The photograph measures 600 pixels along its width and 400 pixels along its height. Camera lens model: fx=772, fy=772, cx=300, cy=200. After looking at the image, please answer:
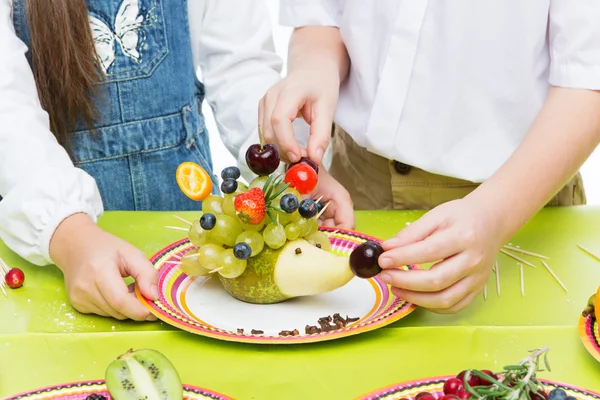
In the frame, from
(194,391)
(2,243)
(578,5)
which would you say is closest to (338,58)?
(578,5)

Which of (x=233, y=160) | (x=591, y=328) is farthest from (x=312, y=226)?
(x=233, y=160)

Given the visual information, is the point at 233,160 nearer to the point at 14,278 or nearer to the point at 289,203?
the point at 14,278

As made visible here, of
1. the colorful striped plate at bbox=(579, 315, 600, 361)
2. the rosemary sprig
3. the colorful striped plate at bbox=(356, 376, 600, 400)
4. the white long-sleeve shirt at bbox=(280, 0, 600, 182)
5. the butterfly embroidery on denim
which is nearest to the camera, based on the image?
the rosemary sprig

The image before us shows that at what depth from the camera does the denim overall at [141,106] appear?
1.60 m

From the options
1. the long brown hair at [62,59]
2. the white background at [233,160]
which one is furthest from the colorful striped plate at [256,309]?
the white background at [233,160]

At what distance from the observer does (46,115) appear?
135cm

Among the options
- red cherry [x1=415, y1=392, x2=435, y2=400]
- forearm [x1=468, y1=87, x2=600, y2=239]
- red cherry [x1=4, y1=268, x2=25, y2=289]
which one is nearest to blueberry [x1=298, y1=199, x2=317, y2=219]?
forearm [x1=468, y1=87, x2=600, y2=239]

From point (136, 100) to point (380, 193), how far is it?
56cm

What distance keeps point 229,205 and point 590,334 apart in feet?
1.60

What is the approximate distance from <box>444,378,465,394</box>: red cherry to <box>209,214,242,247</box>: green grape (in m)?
0.39

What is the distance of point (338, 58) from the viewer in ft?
4.68

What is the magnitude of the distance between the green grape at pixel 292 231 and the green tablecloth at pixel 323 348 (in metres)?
0.16

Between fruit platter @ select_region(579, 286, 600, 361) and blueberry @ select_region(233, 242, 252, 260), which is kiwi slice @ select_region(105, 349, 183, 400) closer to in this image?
blueberry @ select_region(233, 242, 252, 260)

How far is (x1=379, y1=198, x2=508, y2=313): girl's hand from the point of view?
94 cm
